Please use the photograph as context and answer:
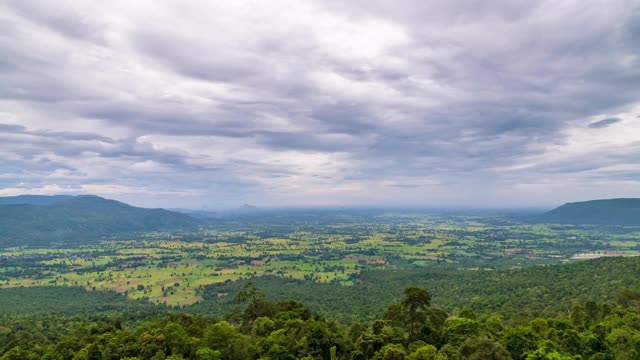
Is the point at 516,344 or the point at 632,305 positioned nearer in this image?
the point at 516,344

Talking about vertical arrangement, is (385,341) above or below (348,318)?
above

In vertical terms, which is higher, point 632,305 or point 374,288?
point 632,305

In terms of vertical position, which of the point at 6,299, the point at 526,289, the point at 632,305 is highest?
the point at 632,305

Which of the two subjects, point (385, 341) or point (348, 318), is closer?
point (385, 341)

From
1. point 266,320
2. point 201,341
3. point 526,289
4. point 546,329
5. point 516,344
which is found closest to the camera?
point 516,344

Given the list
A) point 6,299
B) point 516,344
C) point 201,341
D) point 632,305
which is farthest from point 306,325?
point 6,299

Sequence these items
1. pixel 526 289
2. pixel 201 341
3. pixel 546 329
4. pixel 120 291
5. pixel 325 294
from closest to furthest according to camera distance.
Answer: pixel 201 341
pixel 546 329
pixel 526 289
pixel 325 294
pixel 120 291

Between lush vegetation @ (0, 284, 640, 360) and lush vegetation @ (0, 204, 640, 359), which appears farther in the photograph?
lush vegetation @ (0, 204, 640, 359)

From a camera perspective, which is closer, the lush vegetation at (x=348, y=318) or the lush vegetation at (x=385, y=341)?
the lush vegetation at (x=385, y=341)

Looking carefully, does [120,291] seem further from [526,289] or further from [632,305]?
[632,305]

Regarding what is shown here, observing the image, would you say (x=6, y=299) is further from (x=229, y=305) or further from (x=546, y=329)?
(x=546, y=329)
